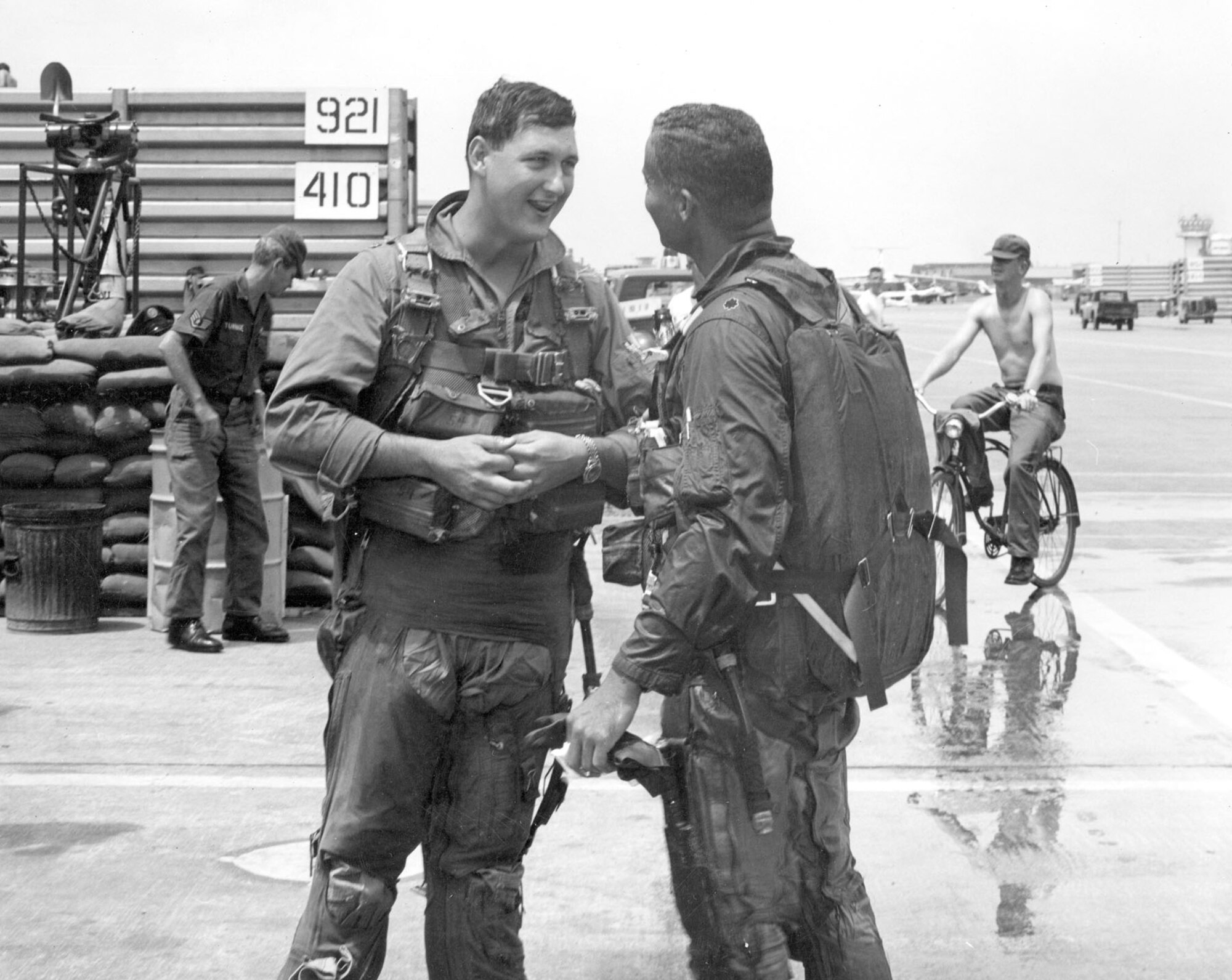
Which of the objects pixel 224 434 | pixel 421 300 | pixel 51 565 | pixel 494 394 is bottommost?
pixel 51 565

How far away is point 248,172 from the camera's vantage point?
13.4 m

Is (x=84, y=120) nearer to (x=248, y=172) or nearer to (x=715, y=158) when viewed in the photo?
(x=248, y=172)

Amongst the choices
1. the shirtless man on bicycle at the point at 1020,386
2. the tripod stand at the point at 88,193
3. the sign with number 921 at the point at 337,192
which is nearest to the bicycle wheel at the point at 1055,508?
the shirtless man on bicycle at the point at 1020,386

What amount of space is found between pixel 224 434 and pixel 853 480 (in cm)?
548

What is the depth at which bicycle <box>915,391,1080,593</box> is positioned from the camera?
9.49 meters

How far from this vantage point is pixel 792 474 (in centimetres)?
305

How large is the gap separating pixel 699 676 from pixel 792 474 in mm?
412

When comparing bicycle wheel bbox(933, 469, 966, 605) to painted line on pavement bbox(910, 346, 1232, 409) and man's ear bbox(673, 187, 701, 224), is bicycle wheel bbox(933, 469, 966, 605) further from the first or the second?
painted line on pavement bbox(910, 346, 1232, 409)

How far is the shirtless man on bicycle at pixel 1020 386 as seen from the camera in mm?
9438

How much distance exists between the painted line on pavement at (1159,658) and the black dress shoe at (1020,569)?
28 cm

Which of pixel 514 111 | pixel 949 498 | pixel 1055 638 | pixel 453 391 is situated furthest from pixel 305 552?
pixel 514 111

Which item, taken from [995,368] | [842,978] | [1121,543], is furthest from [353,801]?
[995,368]

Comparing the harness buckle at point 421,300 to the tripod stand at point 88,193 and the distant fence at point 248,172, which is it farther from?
the distant fence at point 248,172

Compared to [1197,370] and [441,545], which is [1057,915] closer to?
[441,545]
